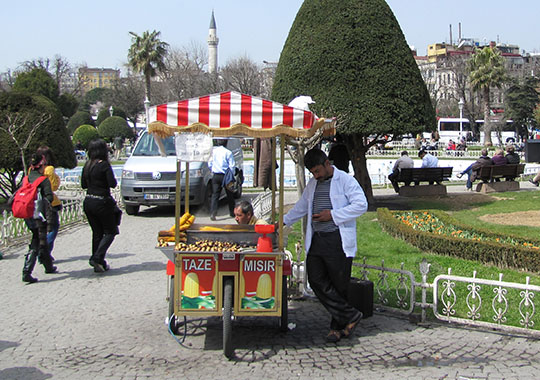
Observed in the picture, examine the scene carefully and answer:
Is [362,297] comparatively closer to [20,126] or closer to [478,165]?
[20,126]

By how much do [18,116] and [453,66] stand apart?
204 feet

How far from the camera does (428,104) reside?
1361 cm

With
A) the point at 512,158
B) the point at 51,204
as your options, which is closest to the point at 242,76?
the point at 512,158

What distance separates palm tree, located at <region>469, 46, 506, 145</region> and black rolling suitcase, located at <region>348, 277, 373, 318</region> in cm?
5015

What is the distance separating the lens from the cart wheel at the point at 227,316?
504 centimetres

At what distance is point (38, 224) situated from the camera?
778cm

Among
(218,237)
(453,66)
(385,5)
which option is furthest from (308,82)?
(453,66)

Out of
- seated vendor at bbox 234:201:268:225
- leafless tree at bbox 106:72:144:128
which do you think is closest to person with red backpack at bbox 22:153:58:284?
seated vendor at bbox 234:201:268:225

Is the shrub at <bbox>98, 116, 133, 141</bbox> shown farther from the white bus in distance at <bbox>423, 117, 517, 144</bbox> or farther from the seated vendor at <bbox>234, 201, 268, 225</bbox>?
the seated vendor at <bbox>234, 201, 268, 225</bbox>

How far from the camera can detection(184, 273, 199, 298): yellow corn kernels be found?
5305mm

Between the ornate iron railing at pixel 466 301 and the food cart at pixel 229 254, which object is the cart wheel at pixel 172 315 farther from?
the ornate iron railing at pixel 466 301

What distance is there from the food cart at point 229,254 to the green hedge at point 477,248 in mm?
4094

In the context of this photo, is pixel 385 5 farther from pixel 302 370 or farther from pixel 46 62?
pixel 46 62

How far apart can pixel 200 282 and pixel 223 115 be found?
149 centimetres
